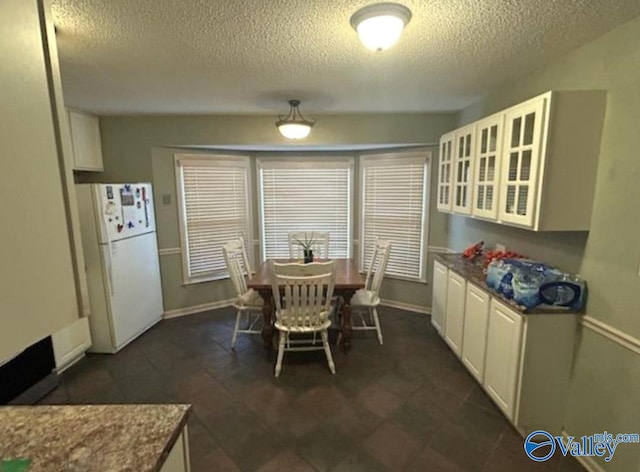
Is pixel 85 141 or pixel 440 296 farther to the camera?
pixel 85 141

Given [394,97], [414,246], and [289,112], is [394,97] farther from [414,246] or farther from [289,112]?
[414,246]

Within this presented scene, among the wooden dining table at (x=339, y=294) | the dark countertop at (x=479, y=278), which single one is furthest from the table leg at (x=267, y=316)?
the dark countertop at (x=479, y=278)

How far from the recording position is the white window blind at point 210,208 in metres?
4.05

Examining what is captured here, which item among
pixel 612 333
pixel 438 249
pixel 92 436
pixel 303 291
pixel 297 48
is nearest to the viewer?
pixel 92 436

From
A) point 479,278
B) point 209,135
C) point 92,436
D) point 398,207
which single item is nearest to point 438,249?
point 398,207

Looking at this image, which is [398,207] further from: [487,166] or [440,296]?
[487,166]

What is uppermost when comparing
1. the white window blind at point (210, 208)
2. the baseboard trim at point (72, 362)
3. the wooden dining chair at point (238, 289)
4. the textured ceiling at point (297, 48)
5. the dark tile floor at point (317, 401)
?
the textured ceiling at point (297, 48)

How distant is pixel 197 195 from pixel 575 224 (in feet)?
12.6

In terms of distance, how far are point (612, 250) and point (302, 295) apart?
1985 mm

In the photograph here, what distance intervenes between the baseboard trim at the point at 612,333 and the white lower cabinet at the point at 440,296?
1.23 metres

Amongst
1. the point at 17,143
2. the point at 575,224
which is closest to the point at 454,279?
the point at 575,224

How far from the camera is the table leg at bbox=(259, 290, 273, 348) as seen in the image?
3018 mm

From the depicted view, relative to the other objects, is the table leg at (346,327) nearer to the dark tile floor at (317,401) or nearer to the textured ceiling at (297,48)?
the dark tile floor at (317,401)

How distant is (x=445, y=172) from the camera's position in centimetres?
Result: 333
